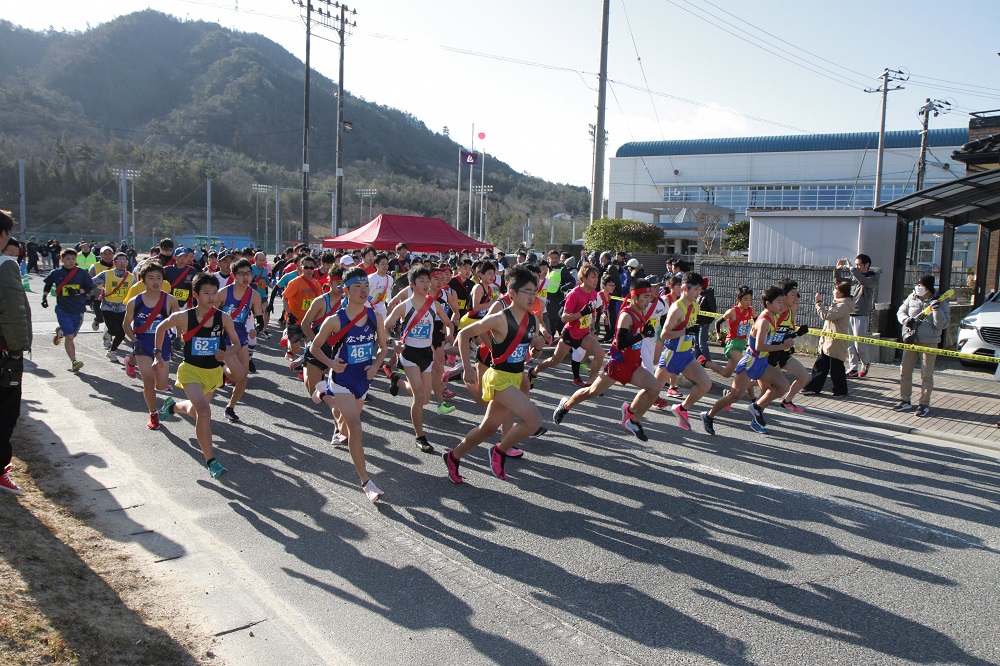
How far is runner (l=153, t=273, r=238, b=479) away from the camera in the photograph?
656 centimetres

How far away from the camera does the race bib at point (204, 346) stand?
676 centimetres

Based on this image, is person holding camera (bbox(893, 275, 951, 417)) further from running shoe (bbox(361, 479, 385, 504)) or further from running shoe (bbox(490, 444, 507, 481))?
running shoe (bbox(361, 479, 385, 504))

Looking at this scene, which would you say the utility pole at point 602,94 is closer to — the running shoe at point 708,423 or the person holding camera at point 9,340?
the running shoe at point 708,423

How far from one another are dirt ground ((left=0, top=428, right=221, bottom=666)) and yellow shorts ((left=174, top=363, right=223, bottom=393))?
1612mm

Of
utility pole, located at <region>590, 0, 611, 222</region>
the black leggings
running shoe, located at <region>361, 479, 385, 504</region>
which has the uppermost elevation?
utility pole, located at <region>590, 0, 611, 222</region>

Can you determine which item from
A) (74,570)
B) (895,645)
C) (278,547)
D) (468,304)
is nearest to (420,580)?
(278,547)

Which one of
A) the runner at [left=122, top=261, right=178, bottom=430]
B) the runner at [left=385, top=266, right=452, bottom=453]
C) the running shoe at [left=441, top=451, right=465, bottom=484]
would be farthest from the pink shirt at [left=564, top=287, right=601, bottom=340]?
the runner at [left=122, top=261, right=178, bottom=430]

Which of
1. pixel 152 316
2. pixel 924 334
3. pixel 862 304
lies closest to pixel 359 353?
pixel 152 316

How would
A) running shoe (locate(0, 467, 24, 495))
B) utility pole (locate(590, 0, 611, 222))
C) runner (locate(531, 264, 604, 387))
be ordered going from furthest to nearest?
utility pole (locate(590, 0, 611, 222)) → runner (locate(531, 264, 604, 387)) → running shoe (locate(0, 467, 24, 495))

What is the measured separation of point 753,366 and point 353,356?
4693 millimetres

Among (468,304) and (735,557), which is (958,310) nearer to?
(468,304)

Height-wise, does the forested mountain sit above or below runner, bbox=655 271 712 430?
above

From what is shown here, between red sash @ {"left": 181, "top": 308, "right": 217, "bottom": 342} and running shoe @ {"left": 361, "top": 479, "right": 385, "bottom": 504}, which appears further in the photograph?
red sash @ {"left": 181, "top": 308, "right": 217, "bottom": 342}

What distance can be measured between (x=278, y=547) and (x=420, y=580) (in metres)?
1.17
